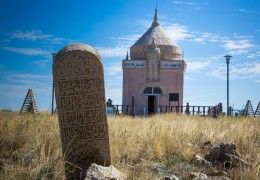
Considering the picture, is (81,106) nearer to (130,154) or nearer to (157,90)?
(130,154)

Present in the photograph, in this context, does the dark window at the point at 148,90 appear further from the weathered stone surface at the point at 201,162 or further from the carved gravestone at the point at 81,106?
the carved gravestone at the point at 81,106

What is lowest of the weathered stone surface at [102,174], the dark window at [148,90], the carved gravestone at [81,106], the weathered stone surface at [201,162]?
the weathered stone surface at [201,162]

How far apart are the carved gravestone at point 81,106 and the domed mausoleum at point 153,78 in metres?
22.5

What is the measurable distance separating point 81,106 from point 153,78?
23.9 meters

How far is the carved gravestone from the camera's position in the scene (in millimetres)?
4855

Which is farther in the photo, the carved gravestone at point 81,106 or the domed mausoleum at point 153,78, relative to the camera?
the domed mausoleum at point 153,78

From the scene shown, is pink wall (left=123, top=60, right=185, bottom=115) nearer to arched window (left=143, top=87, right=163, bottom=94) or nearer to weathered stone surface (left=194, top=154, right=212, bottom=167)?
arched window (left=143, top=87, right=163, bottom=94)

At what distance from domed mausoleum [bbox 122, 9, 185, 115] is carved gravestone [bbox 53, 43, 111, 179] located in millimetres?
22469

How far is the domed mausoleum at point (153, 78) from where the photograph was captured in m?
28.2

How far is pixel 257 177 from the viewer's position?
4.43 m

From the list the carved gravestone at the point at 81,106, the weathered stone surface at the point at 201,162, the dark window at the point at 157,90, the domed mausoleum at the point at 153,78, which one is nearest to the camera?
the carved gravestone at the point at 81,106

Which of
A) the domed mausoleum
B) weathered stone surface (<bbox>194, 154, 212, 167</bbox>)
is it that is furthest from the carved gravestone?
the domed mausoleum

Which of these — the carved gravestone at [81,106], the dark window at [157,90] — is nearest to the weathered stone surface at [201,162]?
the carved gravestone at [81,106]

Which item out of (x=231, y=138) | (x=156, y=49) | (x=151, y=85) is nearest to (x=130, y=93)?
(x=151, y=85)
